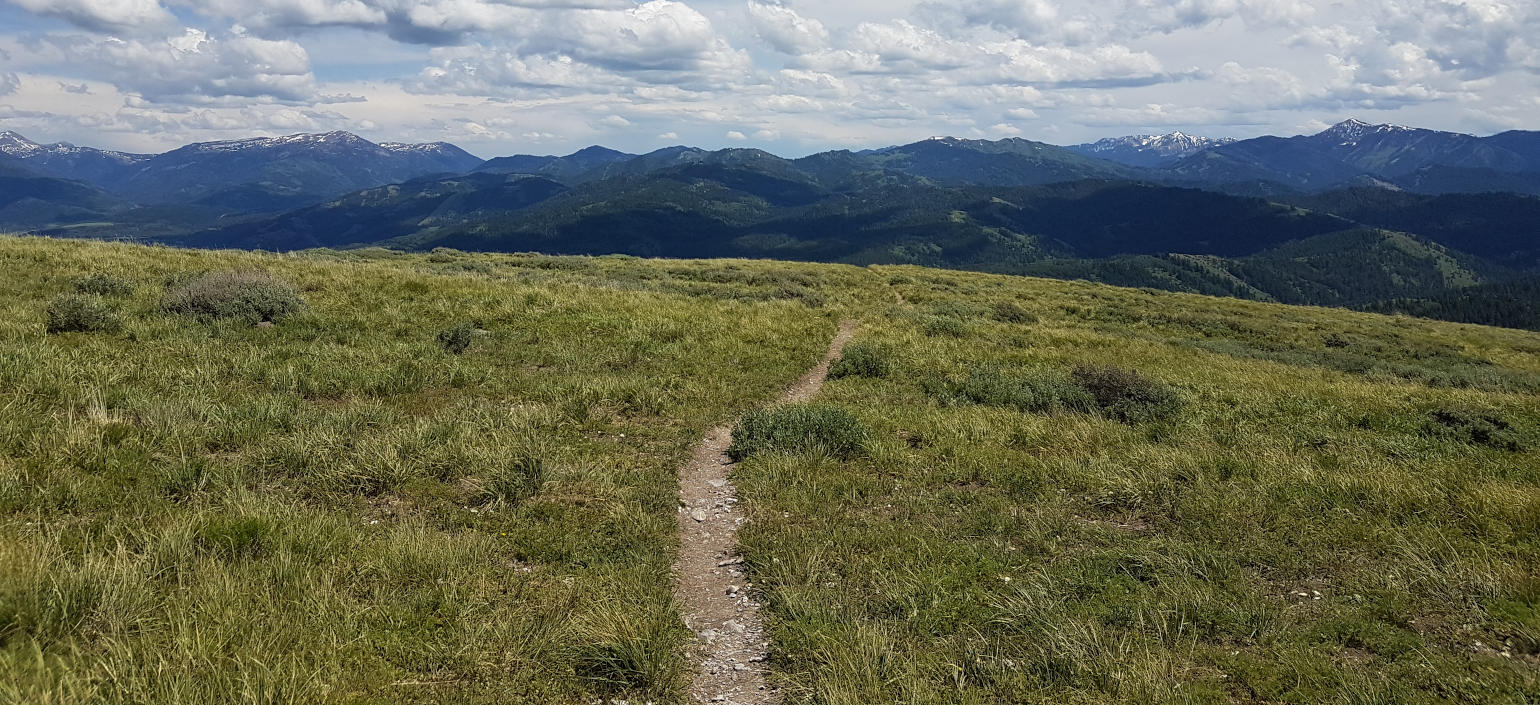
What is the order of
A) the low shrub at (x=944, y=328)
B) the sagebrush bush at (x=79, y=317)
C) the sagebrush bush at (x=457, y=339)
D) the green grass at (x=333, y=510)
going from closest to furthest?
the green grass at (x=333, y=510) → the sagebrush bush at (x=79, y=317) → the sagebrush bush at (x=457, y=339) → the low shrub at (x=944, y=328)

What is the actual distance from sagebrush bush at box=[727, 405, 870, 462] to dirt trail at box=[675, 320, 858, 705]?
18.6 inches

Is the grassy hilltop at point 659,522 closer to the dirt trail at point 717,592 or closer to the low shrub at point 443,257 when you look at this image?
the dirt trail at point 717,592

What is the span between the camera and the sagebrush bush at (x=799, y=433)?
34.8 feet

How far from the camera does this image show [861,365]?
56.0 ft

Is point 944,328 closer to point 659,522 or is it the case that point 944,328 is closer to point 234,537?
point 659,522

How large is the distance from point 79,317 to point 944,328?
22644 millimetres

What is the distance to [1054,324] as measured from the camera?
3281 cm

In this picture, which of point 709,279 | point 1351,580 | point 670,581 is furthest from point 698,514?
point 709,279

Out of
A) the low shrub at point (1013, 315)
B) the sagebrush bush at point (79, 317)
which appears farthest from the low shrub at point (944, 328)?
the sagebrush bush at point (79, 317)

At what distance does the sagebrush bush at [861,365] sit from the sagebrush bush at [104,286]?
56.9 feet

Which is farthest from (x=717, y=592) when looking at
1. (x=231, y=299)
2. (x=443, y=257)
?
(x=443, y=257)

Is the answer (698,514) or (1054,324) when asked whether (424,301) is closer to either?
(698,514)

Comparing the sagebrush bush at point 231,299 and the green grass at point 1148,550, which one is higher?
the sagebrush bush at point 231,299

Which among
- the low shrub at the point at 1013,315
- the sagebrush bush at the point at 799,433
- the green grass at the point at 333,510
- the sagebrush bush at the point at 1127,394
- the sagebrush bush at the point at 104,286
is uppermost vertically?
the sagebrush bush at the point at 104,286
